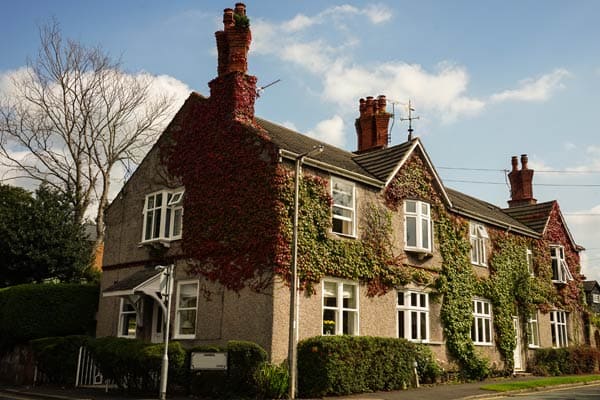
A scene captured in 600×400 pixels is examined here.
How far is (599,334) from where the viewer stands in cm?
3788

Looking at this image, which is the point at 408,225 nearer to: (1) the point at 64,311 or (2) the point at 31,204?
(1) the point at 64,311

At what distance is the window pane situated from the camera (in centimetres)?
2431

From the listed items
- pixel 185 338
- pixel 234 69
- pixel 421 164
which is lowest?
pixel 185 338

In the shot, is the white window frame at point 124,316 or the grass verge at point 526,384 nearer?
the grass verge at point 526,384

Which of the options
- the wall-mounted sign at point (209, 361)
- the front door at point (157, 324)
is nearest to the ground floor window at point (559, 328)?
the front door at point (157, 324)

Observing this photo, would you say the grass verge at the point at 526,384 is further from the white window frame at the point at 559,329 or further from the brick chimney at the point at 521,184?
the brick chimney at the point at 521,184

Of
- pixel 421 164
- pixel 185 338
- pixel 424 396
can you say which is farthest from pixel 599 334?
pixel 185 338

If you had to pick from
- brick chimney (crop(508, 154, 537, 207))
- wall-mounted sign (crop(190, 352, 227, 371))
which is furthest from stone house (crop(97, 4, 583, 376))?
brick chimney (crop(508, 154, 537, 207))

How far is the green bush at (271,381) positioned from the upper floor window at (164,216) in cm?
697

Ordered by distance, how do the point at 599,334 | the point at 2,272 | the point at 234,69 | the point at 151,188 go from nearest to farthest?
the point at 234,69 → the point at 151,188 → the point at 2,272 → the point at 599,334

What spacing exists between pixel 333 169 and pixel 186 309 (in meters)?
7.15

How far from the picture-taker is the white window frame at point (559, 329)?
3297 centimetres

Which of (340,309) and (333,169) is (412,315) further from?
(333,169)

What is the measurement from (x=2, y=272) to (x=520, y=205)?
30.5 m
